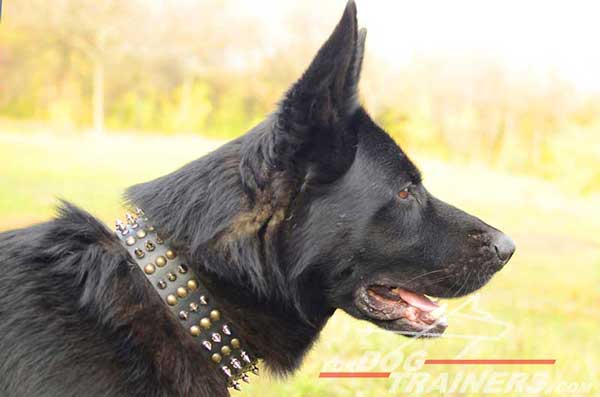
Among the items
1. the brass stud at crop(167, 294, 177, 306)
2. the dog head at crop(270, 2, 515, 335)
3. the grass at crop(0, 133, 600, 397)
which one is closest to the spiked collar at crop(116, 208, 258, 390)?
the brass stud at crop(167, 294, 177, 306)

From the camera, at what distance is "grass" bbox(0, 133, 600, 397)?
420cm

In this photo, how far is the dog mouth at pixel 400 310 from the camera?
251 centimetres

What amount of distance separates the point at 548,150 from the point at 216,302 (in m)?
5.26

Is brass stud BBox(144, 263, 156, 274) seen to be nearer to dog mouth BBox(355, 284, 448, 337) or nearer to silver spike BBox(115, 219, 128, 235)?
silver spike BBox(115, 219, 128, 235)

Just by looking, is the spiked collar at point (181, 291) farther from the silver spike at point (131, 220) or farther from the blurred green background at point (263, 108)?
the blurred green background at point (263, 108)

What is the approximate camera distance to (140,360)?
2154 mm

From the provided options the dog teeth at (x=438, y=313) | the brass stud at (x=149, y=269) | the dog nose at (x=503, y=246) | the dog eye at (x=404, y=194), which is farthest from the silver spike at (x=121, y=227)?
the dog nose at (x=503, y=246)

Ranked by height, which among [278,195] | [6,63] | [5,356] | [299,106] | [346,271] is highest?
[6,63]

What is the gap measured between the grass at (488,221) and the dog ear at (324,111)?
6.05 feet

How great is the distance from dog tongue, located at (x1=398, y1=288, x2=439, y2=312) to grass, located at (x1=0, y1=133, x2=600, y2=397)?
4.43ft

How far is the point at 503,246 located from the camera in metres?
2.64

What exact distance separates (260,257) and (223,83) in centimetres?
485

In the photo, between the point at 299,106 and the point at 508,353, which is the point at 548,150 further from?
the point at 299,106

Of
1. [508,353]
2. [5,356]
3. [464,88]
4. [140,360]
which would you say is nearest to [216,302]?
[140,360]
